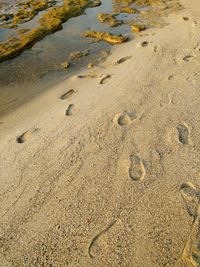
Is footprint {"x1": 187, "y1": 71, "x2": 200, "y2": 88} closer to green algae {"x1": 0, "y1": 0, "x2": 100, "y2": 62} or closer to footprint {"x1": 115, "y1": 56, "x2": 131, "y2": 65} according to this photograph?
footprint {"x1": 115, "y1": 56, "x2": 131, "y2": 65}

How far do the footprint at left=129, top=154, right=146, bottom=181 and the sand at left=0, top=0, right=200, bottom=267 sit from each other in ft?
0.03

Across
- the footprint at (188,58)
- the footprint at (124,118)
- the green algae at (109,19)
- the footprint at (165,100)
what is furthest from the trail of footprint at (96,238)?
the green algae at (109,19)

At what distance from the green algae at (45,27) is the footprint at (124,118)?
12.3 ft

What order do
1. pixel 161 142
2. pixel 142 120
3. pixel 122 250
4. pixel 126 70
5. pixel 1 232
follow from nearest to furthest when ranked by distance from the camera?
pixel 122 250
pixel 1 232
pixel 161 142
pixel 142 120
pixel 126 70

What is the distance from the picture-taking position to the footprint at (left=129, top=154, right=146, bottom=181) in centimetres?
300

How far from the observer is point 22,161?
347cm

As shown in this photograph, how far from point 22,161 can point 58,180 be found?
23.7 inches

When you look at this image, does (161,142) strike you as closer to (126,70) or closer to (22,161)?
(22,161)

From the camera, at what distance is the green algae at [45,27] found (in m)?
6.83

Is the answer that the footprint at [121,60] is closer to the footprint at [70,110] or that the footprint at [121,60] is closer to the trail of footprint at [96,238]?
the footprint at [70,110]

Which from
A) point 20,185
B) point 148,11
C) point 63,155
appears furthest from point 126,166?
point 148,11

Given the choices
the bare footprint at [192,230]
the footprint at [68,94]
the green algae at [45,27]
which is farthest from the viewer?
the green algae at [45,27]

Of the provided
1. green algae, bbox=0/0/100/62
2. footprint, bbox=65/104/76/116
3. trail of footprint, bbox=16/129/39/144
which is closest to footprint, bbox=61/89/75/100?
footprint, bbox=65/104/76/116

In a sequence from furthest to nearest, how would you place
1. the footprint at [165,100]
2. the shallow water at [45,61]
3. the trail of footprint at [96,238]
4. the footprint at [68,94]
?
1. the shallow water at [45,61]
2. the footprint at [68,94]
3. the footprint at [165,100]
4. the trail of footprint at [96,238]
